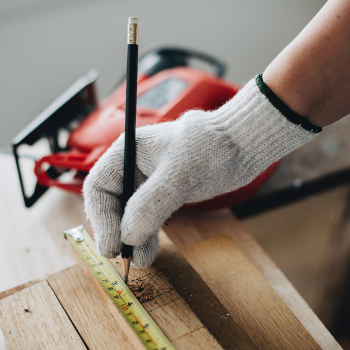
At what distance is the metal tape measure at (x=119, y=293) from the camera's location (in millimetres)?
437

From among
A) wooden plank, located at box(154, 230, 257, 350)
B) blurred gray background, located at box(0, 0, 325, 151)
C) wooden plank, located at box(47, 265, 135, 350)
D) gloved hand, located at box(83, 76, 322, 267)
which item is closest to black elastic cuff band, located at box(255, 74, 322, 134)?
gloved hand, located at box(83, 76, 322, 267)

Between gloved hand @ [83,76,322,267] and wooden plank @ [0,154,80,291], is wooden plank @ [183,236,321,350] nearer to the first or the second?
gloved hand @ [83,76,322,267]

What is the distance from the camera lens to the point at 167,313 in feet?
1.56

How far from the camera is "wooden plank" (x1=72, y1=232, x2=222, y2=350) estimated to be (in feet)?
1.44

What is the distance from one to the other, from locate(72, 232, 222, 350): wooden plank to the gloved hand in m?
0.03

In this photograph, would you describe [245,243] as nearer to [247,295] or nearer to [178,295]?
[247,295]

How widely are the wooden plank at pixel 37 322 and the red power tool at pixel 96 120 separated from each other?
27 centimetres

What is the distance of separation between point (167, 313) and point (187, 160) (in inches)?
8.8

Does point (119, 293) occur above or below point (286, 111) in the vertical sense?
below

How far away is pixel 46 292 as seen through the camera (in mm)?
541

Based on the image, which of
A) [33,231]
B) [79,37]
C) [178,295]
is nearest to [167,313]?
[178,295]

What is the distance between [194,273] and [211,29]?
1.49 meters

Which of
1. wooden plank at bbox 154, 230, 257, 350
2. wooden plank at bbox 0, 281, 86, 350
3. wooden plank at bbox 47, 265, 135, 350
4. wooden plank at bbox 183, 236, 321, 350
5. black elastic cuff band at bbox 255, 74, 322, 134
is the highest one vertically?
black elastic cuff band at bbox 255, 74, 322, 134

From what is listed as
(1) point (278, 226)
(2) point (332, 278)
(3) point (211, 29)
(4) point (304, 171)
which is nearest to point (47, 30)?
(3) point (211, 29)
